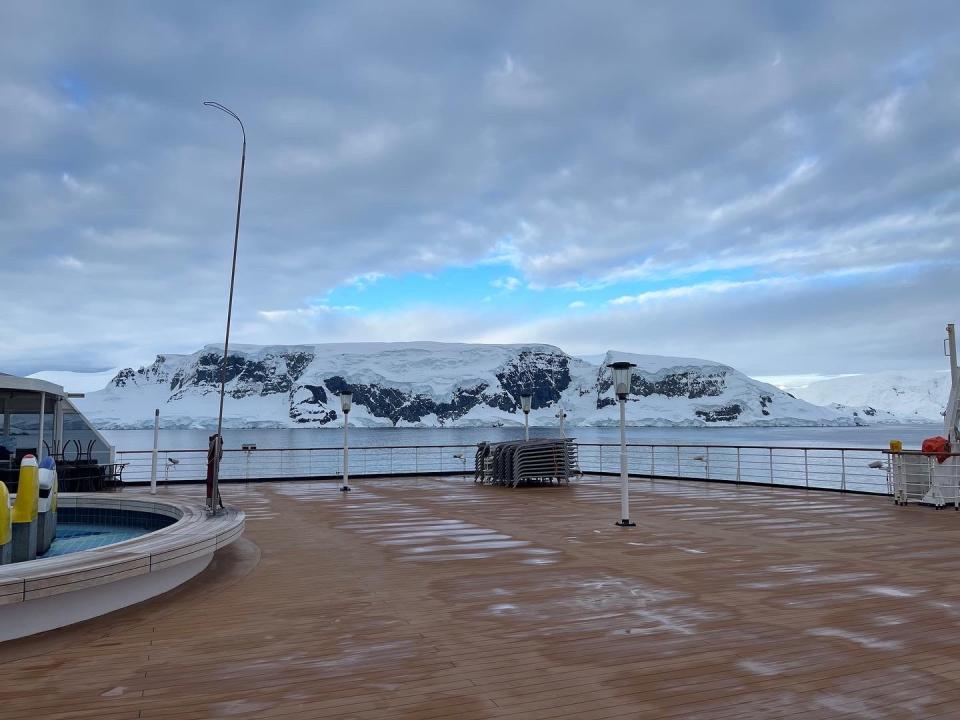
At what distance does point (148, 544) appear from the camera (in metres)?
5.21

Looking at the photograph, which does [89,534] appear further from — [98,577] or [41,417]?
[98,577]

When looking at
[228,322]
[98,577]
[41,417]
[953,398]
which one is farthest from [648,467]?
[98,577]

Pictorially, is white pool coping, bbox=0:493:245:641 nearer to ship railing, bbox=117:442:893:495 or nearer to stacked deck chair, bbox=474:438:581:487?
ship railing, bbox=117:442:893:495

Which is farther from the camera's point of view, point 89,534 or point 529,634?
point 89,534

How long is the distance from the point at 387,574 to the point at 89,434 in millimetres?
10552

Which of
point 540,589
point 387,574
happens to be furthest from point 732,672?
point 387,574

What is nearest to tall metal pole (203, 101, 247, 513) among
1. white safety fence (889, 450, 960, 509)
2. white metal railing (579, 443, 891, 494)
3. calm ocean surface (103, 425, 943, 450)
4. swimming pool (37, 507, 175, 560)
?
swimming pool (37, 507, 175, 560)

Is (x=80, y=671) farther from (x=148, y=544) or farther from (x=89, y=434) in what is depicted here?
(x=89, y=434)

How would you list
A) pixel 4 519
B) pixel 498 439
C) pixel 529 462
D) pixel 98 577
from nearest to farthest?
pixel 98 577, pixel 4 519, pixel 529 462, pixel 498 439

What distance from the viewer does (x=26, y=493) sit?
5.86 meters

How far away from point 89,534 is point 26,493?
128 inches

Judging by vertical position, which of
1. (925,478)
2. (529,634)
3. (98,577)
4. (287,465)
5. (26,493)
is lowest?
(287,465)

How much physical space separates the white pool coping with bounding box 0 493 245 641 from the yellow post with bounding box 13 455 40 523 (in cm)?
115

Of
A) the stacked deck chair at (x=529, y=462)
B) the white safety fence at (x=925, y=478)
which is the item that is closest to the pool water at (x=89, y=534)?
the stacked deck chair at (x=529, y=462)
